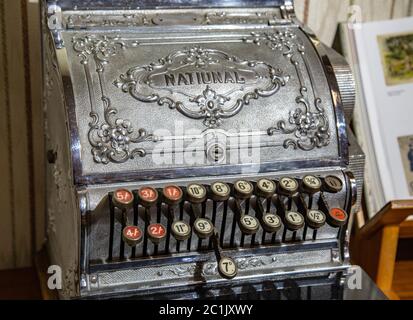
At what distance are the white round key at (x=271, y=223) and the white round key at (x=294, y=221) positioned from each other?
0.9 inches

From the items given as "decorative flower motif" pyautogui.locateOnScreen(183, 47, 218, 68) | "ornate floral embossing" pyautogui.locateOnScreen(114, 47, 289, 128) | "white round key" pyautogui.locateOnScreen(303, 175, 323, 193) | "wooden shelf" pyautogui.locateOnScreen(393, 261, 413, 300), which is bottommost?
"wooden shelf" pyautogui.locateOnScreen(393, 261, 413, 300)

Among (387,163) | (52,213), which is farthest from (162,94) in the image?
(387,163)

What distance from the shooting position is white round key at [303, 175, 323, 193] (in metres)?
1.61

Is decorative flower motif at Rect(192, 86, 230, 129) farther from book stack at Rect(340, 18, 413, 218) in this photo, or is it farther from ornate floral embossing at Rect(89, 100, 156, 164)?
book stack at Rect(340, 18, 413, 218)

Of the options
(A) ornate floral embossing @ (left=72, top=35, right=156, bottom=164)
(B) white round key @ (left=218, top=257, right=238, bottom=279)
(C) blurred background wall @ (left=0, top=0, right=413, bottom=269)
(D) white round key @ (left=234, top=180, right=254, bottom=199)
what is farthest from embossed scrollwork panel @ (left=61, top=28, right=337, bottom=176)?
(C) blurred background wall @ (left=0, top=0, right=413, bottom=269)

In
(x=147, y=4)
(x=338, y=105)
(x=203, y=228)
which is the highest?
(x=147, y=4)

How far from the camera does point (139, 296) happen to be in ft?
5.16

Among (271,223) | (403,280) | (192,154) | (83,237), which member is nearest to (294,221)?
(271,223)

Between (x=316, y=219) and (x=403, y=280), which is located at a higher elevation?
(x=316, y=219)

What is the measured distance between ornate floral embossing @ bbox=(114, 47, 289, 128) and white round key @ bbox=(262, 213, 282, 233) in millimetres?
270

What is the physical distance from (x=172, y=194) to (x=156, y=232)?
0.10m

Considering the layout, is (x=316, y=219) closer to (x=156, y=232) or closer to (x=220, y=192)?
(x=220, y=192)

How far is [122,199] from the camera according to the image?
148 centimetres

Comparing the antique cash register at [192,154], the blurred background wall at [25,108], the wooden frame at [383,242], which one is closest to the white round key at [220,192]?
the antique cash register at [192,154]
